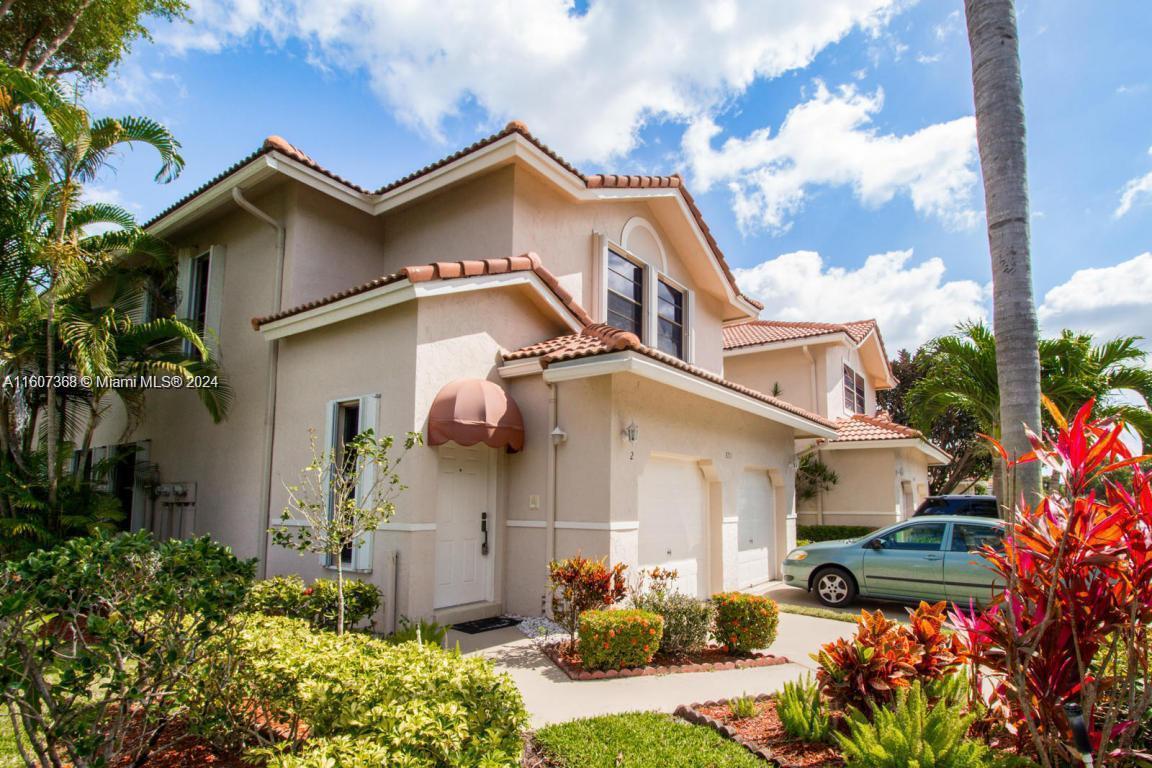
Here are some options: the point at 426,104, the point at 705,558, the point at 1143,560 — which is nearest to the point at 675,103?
the point at 426,104

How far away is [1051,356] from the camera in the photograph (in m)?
13.5

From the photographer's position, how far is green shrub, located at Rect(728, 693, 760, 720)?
5.73m

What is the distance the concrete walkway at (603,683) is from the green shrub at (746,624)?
0.40m

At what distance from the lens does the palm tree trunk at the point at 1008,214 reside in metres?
6.35

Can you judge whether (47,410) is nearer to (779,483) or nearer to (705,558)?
(705,558)

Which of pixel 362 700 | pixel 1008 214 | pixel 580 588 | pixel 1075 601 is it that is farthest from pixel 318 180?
pixel 1075 601

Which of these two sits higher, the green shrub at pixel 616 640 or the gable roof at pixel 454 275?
the gable roof at pixel 454 275

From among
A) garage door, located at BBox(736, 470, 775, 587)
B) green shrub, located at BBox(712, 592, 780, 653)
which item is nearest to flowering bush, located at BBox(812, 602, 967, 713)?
green shrub, located at BBox(712, 592, 780, 653)

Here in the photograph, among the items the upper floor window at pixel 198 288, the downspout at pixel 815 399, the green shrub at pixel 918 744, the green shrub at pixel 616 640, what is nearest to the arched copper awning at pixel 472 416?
the green shrub at pixel 616 640

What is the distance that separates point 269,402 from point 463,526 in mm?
4484

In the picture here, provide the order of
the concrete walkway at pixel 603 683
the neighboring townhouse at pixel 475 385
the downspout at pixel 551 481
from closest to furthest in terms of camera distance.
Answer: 1. the concrete walkway at pixel 603 683
2. the neighboring townhouse at pixel 475 385
3. the downspout at pixel 551 481

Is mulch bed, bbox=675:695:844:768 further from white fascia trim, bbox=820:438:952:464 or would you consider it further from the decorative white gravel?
white fascia trim, bbox=820:438:952:464

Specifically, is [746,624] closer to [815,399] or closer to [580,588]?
[580,588]

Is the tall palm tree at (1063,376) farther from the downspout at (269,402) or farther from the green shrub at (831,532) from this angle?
the downspout at (269,402)
